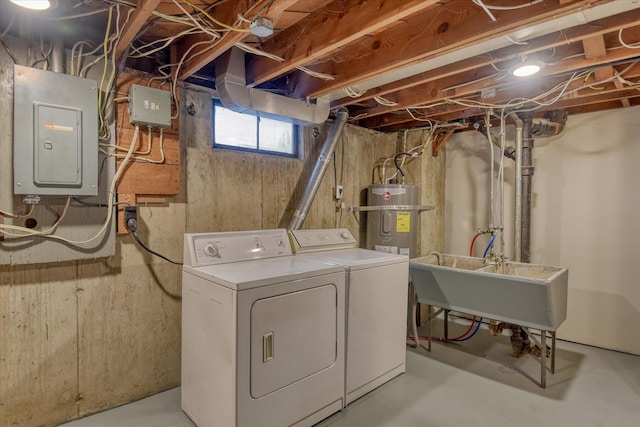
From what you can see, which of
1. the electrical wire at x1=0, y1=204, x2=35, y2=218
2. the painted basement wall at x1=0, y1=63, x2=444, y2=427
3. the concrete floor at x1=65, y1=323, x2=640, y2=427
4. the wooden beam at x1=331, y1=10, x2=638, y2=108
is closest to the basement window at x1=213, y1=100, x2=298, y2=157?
the painted basement wall at x1=0, y1=63, x2=444, y2=427

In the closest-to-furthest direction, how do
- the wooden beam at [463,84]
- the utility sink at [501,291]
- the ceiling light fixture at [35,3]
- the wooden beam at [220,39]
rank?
the ceiling light fixture at [35,3]
the wooden beam at [220,39]
the wooden beam at [463,84]
the utility sink at [501,291]

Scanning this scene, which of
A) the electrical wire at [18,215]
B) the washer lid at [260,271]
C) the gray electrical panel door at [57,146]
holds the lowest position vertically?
the washer lid at [260,271]

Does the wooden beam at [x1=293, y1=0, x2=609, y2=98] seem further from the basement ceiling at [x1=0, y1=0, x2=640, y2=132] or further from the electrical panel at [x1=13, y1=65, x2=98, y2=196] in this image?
the electrical panel at [x1=13, y1=65, x2=98, y2=196]

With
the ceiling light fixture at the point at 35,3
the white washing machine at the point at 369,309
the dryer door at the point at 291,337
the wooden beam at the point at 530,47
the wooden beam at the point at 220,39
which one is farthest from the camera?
the white washing machine at the point at 369,309

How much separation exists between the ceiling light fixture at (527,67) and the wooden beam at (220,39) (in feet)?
4.57

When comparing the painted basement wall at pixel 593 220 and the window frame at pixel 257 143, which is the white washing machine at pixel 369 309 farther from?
the painted basement wall at pixel 593 220

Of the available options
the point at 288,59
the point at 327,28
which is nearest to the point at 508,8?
the point at 327,28

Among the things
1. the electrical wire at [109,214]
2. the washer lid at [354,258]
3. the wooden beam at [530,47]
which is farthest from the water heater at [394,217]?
the electrical wire at [109,214]

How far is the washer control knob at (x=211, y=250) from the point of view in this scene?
213 centimetres

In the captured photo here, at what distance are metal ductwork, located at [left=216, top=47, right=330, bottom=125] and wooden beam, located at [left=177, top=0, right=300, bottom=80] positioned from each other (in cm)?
20

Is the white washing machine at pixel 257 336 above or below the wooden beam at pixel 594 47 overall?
below

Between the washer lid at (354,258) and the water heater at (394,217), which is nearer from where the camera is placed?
the washer lid at (354,258)

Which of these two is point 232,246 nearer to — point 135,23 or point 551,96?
point 135,23

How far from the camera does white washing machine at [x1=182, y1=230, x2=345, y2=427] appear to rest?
1.73m
